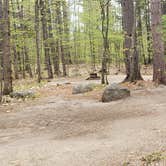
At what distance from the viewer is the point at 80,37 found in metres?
32.2

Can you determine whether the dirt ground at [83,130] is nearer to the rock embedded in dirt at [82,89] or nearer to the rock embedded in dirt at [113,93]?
the rock embedded in dirt at [113,93]

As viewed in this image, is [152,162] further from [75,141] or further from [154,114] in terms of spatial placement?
[154,114]

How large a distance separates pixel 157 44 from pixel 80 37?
18806 mm

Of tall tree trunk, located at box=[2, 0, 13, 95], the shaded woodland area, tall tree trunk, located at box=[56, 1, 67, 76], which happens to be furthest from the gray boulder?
tall tree trunk, located at box=[56, 1, 67, 76]

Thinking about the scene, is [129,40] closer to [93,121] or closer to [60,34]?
[93,121]

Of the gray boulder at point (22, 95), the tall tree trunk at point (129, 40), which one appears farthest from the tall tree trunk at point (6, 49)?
the tall tree trunk at point (129, 40)

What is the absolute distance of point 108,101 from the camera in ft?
37.9

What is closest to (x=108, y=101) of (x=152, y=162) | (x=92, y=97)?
(x=92, y=97)

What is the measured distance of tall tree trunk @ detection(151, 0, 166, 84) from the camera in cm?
1354

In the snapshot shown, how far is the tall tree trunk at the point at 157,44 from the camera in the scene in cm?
1354

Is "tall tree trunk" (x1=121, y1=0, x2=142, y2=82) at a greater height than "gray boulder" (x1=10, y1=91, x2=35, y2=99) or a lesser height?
greater

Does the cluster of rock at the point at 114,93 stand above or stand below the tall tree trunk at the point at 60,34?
below

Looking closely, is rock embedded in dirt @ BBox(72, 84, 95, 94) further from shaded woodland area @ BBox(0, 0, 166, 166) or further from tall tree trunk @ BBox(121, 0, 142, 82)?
tall tree trunk @ BBox(121, 0, 142, 82)

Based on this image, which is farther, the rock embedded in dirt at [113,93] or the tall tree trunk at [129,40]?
the tall tree trunk at [129,40]
